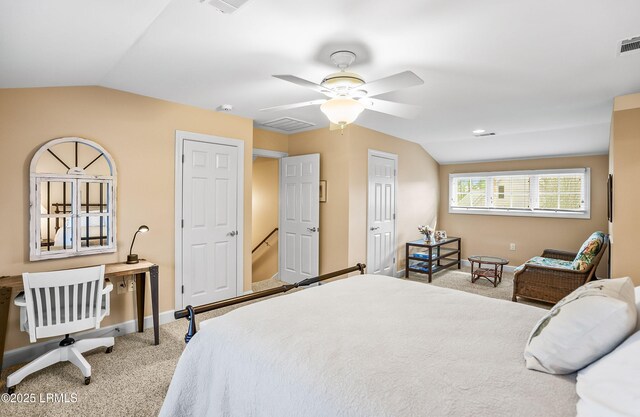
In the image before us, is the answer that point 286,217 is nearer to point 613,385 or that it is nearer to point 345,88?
point 345,88

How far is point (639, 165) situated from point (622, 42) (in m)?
1.69

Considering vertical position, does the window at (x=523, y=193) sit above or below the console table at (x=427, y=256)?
above

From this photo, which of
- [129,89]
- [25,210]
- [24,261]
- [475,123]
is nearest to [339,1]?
[129,89]

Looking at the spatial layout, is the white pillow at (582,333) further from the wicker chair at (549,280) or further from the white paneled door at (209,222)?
the white paneled door at (209,222)

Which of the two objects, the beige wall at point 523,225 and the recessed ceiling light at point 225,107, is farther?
the beige wall at point 523,225

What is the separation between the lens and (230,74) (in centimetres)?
270

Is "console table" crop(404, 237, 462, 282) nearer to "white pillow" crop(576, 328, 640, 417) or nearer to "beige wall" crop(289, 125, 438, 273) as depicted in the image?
"beige wall" crop(289, 125, 438, 273)

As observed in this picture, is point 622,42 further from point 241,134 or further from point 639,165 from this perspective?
point 241,134

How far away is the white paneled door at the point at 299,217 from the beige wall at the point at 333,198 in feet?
0.39

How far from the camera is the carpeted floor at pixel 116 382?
2.09m

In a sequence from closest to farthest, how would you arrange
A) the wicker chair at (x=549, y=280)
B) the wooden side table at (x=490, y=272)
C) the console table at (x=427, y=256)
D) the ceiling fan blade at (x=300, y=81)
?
the ceiling fan blade at (x=300, y=81) < the wicker chair at (x=549, y=280) < the wooden side table at (x=490, y=272) < the console table at (x=427, y=256)

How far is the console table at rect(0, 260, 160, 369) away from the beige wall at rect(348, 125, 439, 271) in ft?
8.28

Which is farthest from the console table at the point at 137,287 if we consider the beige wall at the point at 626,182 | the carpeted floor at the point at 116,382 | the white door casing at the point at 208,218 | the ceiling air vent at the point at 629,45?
the beige wall at the point at 626,182

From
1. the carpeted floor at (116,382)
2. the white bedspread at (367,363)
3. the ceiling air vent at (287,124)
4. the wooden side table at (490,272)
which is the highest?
the ceiling air vent at (287,124)
